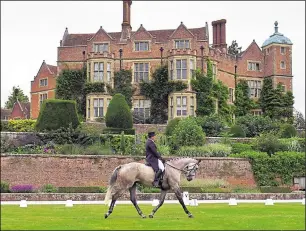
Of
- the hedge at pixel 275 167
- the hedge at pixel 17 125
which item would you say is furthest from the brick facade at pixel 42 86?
the hedge at pixel 275 167

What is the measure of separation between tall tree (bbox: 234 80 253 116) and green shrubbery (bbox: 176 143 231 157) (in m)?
16.7

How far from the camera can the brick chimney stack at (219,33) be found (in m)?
57.9

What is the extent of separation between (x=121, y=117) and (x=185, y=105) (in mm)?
10038

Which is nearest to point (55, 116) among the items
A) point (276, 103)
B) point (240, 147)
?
point (240, 147)

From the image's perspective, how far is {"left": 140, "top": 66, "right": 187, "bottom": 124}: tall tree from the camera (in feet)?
167

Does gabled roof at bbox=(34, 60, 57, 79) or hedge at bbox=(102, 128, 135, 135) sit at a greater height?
gabled roof at bbox=(34, 60, 57, 79)

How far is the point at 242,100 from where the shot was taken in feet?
184

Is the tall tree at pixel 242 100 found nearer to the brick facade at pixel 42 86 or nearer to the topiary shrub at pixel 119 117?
the topiary shrub at pixel 119 117

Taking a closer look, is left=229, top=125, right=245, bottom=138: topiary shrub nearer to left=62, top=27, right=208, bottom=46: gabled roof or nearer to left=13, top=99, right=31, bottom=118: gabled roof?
left=62, top=27, right=208, bottom=46: gabled roof

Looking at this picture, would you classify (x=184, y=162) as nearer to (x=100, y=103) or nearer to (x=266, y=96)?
(x=100, y=103)

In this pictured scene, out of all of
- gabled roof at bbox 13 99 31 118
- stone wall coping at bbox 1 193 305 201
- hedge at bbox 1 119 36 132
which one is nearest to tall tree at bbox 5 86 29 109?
gabled roof at bbox 13 99 31 118

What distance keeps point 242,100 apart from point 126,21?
13.4 m

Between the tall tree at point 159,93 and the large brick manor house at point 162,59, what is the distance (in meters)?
0.60

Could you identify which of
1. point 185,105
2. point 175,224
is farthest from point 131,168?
point 185,105
